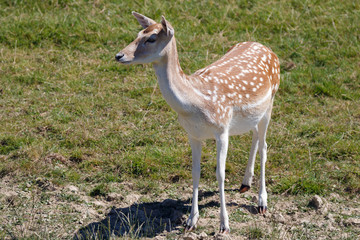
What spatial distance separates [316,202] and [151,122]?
9.03 ft

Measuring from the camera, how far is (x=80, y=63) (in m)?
9.17

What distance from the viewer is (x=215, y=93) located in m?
5.53

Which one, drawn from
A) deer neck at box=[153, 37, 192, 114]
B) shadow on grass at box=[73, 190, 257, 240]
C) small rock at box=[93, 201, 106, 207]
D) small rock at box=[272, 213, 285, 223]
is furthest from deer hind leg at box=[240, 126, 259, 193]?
small rock at box=[93, 201, 106, 207]

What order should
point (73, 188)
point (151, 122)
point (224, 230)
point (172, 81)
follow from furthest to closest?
point (151, 122)
point (73, 188)
point (224, 230)
point (172, 81)

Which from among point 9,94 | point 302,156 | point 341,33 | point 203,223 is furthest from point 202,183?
point 341,33

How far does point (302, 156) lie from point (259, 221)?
1.62m

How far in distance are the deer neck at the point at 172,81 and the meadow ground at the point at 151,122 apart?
4.06ft

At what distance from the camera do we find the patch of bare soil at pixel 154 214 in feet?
17.9

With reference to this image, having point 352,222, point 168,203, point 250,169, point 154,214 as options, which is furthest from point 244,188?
point 352,222

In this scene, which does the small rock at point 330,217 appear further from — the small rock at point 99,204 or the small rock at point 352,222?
the small rock at point 99,204

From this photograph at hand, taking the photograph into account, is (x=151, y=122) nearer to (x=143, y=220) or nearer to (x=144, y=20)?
(x=143, y=220)

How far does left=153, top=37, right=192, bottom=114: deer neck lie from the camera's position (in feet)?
17.0

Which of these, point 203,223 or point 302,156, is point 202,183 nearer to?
point 203,223

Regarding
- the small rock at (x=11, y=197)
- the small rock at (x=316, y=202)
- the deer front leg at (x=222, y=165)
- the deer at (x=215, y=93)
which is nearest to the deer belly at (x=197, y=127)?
the deer at (x=215, y=93)
